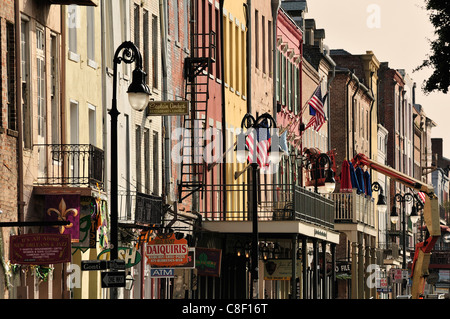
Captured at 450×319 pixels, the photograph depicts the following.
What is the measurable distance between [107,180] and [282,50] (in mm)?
27937

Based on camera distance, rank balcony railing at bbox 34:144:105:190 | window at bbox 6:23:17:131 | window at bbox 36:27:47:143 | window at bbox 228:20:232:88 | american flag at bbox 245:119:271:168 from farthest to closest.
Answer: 1. window at bbox 228:20:232:88
2. american flag at bbox 245:119:271:168
3. window at bbox 36:27:47:143
4. balcony railing at bbox 34:144:105:190
5. window at bbox 6:23:17:131

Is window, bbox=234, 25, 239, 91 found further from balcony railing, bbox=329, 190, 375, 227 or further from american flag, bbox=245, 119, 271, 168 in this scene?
balcony railing, bbox=329, 190, 375, 227

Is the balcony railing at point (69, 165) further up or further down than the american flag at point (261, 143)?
further down

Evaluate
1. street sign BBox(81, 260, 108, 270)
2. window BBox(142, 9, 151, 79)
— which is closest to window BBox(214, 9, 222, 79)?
window BBox(142, 9, 151, 79)

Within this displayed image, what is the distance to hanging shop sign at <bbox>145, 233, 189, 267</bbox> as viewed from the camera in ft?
99.9

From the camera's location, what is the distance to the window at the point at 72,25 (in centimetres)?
2947

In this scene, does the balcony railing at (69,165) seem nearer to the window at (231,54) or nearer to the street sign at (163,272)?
the street sign at (163,272)

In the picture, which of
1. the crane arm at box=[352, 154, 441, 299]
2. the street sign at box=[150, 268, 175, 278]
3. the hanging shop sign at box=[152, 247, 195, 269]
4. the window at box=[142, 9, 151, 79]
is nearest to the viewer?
the street sign at box=[150, 268, 175, 278]

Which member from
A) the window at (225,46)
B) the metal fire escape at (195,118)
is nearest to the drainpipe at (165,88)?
the metal fire escape at (195,118)

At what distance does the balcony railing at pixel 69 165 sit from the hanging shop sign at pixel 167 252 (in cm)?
278

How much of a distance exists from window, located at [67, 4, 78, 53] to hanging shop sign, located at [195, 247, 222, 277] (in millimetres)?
9525

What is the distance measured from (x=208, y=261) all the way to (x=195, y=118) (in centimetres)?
532

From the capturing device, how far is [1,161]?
24.2 m
